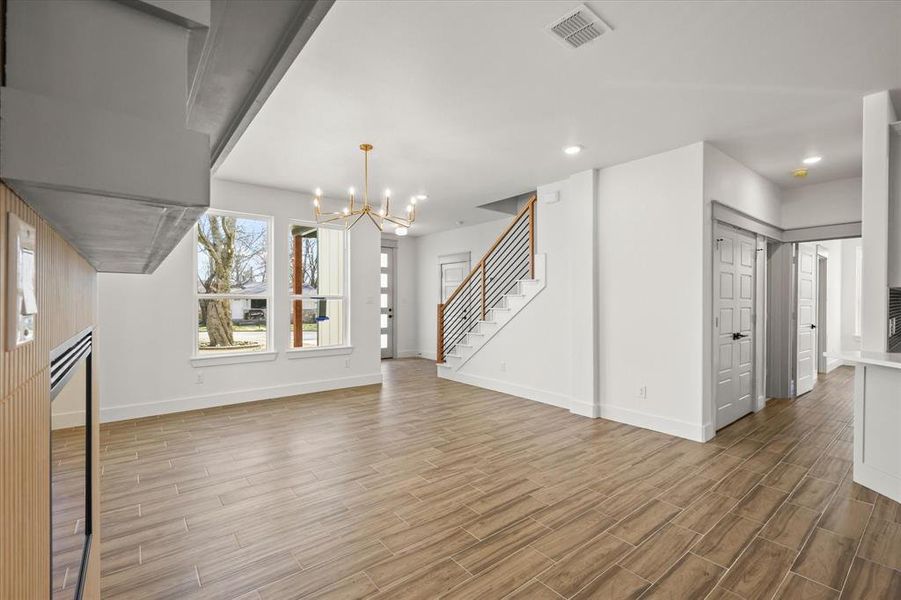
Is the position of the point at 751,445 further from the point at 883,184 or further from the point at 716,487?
the point at 883,184

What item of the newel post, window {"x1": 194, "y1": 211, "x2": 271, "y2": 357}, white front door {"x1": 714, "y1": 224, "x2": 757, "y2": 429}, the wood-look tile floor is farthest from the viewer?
the newel post

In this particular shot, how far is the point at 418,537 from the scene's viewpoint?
2.37 m

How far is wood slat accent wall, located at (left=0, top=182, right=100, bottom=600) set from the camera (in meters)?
0.44

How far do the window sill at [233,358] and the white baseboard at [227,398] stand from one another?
14.8 inches

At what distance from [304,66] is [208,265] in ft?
11.7

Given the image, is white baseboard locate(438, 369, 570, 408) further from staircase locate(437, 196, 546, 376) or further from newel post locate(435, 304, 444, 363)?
newel post locate(435, 304, 444, 363)

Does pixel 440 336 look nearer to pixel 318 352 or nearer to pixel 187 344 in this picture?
pixel 318 352

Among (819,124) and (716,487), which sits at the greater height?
(819,124)

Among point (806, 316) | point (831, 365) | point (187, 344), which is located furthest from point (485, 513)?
point (831, 365)

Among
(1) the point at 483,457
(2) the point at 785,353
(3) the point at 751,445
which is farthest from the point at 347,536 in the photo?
(2) the point at 785,353

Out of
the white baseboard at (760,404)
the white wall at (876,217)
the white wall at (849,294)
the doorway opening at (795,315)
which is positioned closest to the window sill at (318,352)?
the white baseboard at (760,404)

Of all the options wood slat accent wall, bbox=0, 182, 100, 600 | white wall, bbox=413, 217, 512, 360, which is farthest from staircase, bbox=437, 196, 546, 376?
wood slat accent wall, bbox=0, 182, 100, 600

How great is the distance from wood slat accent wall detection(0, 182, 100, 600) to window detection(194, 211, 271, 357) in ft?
16.6

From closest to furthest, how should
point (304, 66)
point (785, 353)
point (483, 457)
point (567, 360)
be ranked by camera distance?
point (304, 66), point (483, 457), point (567, 360), point (785, 353)
